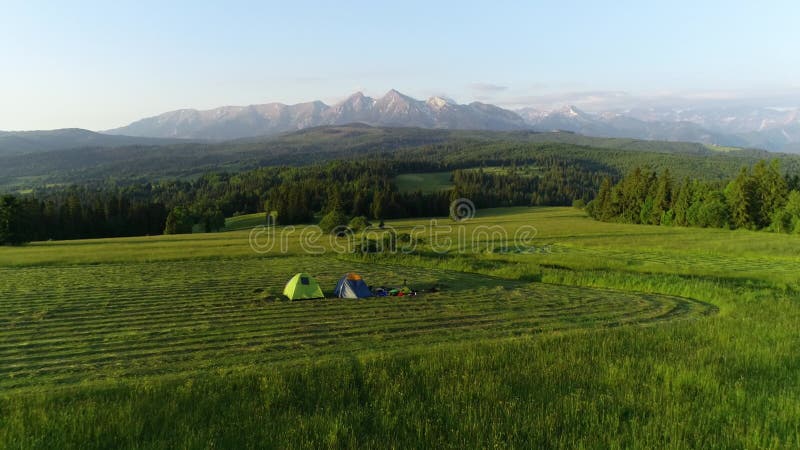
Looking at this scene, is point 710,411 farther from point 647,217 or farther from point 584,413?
point 647,217

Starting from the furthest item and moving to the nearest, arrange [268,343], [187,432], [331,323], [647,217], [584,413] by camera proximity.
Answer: [647,217], [331,323], [268,343], [584,413], [187,432]

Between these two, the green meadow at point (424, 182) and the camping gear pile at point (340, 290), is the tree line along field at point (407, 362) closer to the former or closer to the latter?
the camping gear pile at point (340, 290)

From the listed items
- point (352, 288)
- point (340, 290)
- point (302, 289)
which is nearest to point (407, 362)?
point (352, 288)

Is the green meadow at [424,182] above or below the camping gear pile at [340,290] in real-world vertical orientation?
above

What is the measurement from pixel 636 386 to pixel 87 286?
2973cm

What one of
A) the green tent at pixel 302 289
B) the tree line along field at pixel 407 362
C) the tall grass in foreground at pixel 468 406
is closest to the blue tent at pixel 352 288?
the green tent at pixel 302 289

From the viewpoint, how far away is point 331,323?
1783 centimetres

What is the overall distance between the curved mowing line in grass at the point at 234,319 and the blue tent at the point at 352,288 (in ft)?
3.65

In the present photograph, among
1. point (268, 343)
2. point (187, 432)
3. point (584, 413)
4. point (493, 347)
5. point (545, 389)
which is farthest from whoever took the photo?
point (268, 343)

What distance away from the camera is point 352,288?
23703 mm

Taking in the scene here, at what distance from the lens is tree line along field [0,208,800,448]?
547cm

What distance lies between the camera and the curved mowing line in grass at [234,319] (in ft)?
43.8

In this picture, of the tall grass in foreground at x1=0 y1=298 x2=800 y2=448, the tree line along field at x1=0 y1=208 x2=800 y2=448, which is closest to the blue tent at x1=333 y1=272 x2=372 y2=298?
the tree line along field at x1=0 y1=208 x2=800 y2=448

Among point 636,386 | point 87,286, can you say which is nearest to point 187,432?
point 636,386
